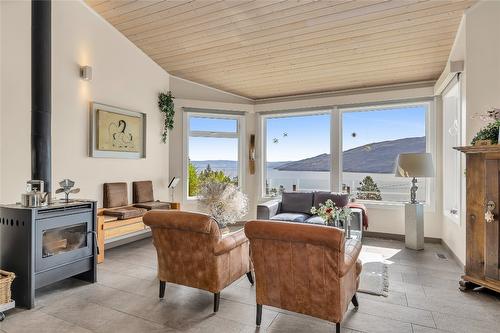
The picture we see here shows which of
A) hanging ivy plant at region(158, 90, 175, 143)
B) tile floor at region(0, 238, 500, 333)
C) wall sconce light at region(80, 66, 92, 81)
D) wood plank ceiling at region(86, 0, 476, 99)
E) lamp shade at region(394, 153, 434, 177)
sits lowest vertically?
tile floor at region(0, 238, 500, 333)

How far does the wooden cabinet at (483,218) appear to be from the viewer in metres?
2.96

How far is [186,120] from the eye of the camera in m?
6.11

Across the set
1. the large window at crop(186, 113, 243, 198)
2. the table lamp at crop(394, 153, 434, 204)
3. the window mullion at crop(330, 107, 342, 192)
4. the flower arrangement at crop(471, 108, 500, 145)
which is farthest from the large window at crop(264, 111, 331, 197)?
the flower arrangement at crop(471, 108, 500, 145)

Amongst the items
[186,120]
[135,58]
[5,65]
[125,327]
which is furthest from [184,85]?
[125,327]

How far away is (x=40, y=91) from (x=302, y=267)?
3101 millimetres

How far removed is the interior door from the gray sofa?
1.82m

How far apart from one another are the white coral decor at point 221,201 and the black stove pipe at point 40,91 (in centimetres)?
164

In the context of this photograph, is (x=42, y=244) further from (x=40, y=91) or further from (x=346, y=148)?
(x=346, y=148)

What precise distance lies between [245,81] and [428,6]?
3.15 metres

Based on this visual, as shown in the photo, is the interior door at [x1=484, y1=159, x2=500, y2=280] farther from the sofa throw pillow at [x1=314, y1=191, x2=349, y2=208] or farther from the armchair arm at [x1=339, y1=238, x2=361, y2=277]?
the sofa throw pillow at [x1=314, y1=191, x2=349, y2=208]

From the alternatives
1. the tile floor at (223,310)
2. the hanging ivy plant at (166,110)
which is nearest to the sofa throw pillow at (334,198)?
the tile floor at (223,310)

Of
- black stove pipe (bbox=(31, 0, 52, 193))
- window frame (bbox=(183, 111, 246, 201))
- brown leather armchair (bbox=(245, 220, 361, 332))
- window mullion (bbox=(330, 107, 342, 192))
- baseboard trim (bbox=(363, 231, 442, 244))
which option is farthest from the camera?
window frame (bbox=(183, 111, 246, 201))

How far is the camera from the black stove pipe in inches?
124

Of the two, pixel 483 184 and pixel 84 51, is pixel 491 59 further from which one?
pixel 84 51
